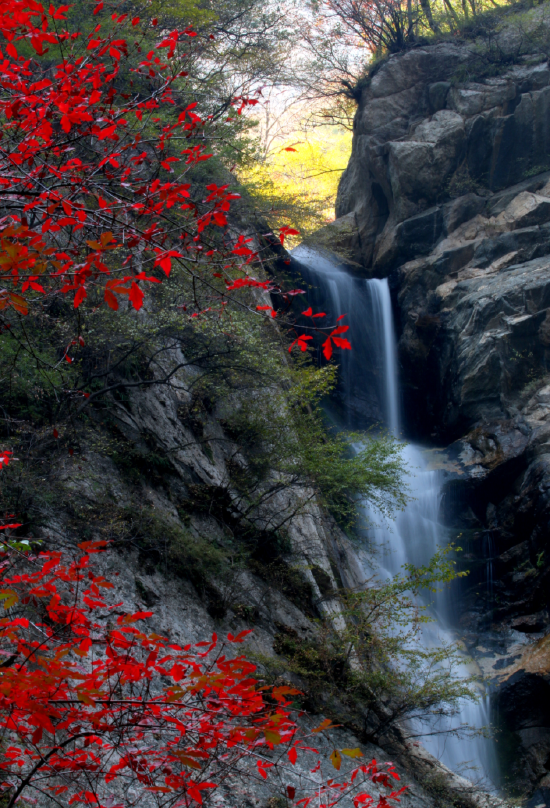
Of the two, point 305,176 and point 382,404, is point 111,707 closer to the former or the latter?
point 382,404

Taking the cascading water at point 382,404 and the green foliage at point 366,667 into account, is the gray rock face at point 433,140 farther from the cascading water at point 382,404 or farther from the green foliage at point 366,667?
the green foliage at point 366,667

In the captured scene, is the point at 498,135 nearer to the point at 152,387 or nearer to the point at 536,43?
the point at 536,43

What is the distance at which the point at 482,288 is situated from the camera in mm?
15133

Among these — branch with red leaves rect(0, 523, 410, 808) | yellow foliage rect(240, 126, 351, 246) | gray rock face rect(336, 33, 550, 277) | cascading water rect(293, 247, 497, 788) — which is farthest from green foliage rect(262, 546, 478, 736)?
gray rock face rect(336, 33, 550, 277)

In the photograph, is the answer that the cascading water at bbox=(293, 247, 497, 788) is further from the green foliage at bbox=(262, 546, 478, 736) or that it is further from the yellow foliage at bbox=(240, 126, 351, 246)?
the green foliage at bbox=(262, 546, 478, 736)

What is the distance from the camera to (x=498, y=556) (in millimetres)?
12570

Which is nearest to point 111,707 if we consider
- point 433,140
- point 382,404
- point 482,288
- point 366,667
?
point 366,667

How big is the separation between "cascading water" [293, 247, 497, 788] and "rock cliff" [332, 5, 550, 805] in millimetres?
485

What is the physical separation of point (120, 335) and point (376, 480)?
4.51 m

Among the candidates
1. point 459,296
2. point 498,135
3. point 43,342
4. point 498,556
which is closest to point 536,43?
point 498,135

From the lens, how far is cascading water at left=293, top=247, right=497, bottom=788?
11906 millimetres

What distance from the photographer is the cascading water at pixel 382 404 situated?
39.1ft

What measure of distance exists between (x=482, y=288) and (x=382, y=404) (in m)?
4.65

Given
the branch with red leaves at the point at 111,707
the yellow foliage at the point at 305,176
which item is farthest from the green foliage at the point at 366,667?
the yellow foliage at the point at 305,176
